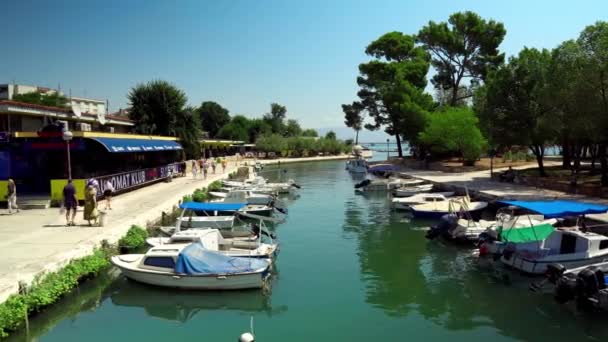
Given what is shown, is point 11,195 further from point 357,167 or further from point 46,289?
point 357,167

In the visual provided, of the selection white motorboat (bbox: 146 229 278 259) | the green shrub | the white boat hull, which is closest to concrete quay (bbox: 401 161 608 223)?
white motorboat (bbox: 146 229 278 259)

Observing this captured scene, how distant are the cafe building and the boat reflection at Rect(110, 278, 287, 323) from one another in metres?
10.7

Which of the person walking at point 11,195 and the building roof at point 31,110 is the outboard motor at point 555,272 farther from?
the building roof at point 31,110

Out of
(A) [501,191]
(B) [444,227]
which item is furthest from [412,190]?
(B) [444,227]

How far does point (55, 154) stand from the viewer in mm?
29172

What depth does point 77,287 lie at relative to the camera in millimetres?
15797

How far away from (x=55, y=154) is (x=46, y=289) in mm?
17706

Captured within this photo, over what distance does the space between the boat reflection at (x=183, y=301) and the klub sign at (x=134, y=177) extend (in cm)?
1420

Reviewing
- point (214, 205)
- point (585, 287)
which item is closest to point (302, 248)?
point (214, 205)

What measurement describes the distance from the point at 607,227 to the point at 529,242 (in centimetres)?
565

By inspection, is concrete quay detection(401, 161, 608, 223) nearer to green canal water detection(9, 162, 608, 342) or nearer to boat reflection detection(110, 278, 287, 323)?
green canal water detection(9, 162, 608, 342)

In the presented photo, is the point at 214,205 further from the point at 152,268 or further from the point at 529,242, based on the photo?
the point at 529,242

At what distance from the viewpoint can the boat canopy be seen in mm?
18828

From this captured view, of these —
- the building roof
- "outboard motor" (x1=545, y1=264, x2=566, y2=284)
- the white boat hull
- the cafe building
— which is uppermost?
the building roof
